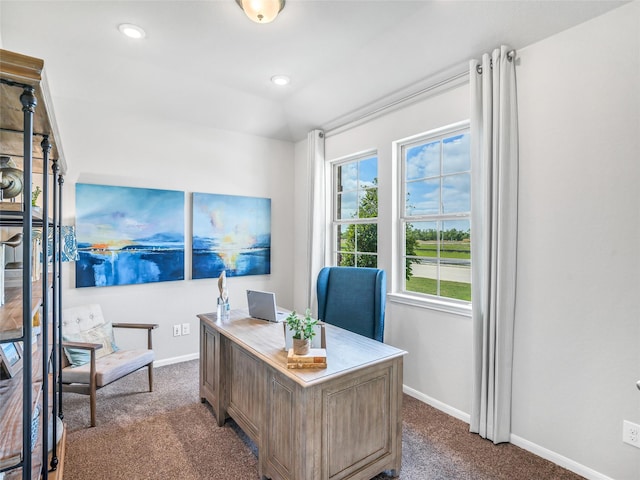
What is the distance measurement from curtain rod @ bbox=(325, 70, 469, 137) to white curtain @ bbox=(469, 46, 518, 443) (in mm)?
246

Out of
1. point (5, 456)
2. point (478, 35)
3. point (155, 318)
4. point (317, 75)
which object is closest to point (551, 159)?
point (478, 35)

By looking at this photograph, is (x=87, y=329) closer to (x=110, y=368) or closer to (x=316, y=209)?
(x=110, y=368)

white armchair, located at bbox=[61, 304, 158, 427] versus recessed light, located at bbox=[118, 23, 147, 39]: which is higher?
recessed light, located at bbox=[118, 23, 147, 39]

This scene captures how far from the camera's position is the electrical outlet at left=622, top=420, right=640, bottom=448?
178cm

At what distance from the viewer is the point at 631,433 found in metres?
1.80

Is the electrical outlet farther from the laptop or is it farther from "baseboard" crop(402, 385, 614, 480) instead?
the laptop

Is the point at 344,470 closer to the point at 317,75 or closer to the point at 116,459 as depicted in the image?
the point at 116,459

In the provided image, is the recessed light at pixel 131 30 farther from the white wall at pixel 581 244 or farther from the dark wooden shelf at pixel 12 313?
the white wall at pixel 581 244

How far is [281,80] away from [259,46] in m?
0.59

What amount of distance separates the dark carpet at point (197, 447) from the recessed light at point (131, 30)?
2937mm

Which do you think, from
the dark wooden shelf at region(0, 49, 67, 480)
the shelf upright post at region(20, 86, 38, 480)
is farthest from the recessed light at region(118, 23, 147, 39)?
the shelf upright post at region(20, 86, 38, 480)

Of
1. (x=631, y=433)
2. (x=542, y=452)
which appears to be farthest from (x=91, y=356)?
(x=631, y=433)

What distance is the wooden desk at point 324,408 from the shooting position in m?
1.61

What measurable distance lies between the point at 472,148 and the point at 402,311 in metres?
1.53
